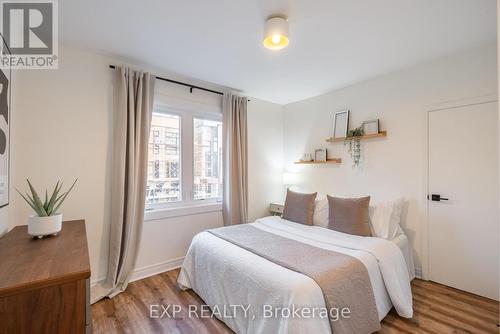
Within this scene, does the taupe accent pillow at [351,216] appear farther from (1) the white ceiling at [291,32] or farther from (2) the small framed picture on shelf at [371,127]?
(1) the white ceiling at [291,32]

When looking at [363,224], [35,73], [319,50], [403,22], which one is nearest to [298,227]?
[363,224]

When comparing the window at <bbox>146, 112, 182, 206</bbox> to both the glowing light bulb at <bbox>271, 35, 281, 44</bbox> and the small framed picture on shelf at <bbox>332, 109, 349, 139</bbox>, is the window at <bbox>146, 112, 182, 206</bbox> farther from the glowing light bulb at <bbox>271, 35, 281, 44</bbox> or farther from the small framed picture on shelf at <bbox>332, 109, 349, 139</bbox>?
the small framed picture on shelf at <bbox>332, 109, 349, 139</bbox>

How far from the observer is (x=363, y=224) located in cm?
245

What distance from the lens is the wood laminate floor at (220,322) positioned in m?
1.85

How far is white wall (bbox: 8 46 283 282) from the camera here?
6.74 ft

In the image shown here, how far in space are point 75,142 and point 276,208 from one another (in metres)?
2.94

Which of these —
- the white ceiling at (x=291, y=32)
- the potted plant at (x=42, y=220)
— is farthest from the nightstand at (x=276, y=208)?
the potted plant at (x=42, y=220)

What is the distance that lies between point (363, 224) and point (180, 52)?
2.68 metres

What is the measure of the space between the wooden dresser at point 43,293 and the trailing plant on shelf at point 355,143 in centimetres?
318

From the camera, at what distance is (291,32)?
A: 6.61 ft

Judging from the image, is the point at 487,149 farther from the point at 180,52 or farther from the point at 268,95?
the point at 180,52

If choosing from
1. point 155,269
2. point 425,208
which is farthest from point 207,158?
point 425,208

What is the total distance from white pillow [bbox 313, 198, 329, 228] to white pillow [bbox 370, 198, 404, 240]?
514mm

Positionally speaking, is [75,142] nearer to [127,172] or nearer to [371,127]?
[127,172]
